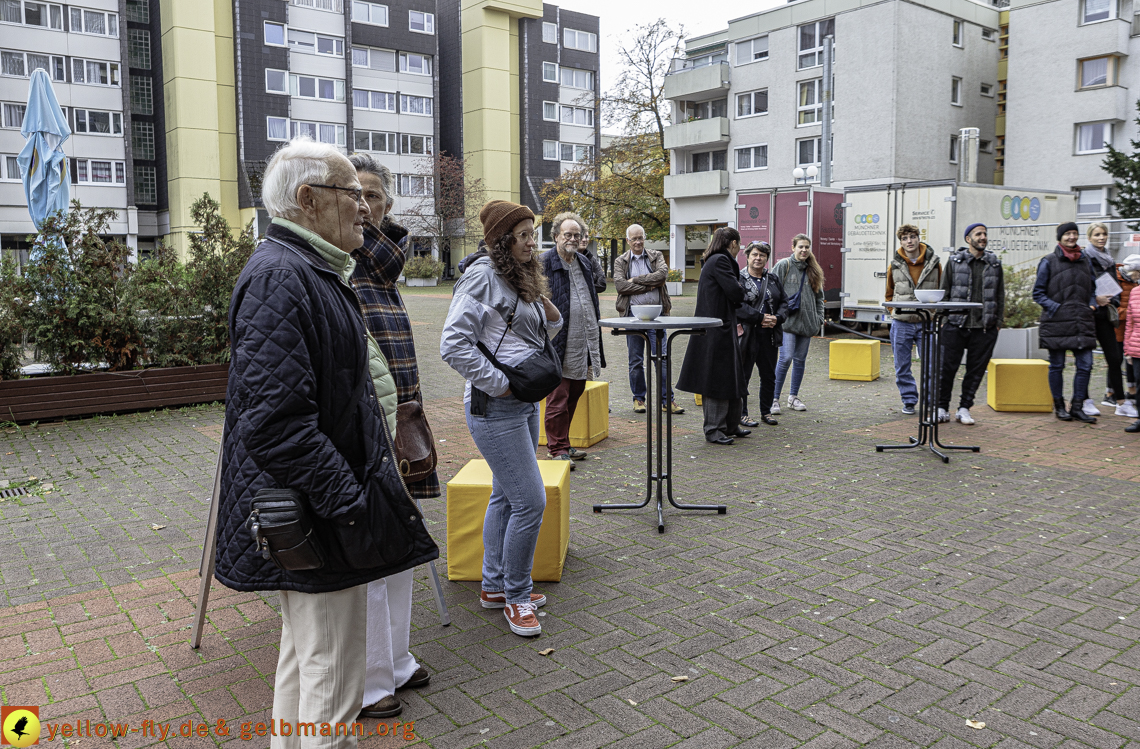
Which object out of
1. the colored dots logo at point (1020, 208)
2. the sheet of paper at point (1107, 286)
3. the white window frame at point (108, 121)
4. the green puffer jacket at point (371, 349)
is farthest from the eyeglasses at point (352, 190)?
the white window frame at point (108, 121)

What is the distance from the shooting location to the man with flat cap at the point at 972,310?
9273mm

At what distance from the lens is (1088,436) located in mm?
8836

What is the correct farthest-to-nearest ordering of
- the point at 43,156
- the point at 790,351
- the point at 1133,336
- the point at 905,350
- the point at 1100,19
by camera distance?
1. the point at 1100,19
2. the point at 43,156
3. the point at 790,351
4. the point at 905,350
5. the point at 1133,336

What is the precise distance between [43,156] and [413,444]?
12.5 m

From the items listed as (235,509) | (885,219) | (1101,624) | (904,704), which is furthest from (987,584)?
(885,219)

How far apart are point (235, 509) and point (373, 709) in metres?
1.37

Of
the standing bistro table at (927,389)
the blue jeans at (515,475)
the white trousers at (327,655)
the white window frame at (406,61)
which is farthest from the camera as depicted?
the white window frame at (406,61)

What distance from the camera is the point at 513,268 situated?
4.12m

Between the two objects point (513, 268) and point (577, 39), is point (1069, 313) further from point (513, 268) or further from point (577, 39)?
point (577, 39)

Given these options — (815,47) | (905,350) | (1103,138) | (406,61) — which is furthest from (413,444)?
(406,61)

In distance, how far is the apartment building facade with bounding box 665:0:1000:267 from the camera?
3619 centimetres

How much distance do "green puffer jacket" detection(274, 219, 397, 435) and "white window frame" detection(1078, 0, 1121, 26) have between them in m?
43.1

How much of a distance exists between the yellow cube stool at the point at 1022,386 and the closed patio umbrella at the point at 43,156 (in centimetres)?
1314

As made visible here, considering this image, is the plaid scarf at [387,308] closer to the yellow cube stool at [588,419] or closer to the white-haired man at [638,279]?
the yellow cube stool at [588,419]
